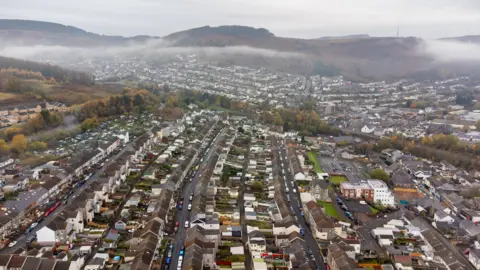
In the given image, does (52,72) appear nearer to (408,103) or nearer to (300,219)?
(408,103)

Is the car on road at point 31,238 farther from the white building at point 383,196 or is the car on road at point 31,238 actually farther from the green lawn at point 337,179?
the white building at point 383,196

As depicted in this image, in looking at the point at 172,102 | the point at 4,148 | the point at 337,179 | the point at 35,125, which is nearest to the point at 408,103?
the point at 172,102

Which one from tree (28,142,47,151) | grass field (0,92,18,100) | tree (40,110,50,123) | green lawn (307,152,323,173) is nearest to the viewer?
green lawn (307,152,323,173)

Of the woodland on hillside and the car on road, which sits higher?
the woodland on hillside

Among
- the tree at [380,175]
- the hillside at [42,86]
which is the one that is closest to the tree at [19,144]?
the hillside at [42,86]

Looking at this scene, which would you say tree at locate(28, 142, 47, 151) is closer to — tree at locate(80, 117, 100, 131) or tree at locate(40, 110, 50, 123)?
tree at locate(80, 117, 100, 131)

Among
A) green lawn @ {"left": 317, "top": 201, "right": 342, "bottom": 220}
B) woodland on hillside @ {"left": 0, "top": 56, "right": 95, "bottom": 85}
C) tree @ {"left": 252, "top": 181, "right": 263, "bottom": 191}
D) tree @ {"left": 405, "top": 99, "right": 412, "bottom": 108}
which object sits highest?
woodland on hillside @ {"left": 0, "top": 56, "right": 95, "bottom": 85}

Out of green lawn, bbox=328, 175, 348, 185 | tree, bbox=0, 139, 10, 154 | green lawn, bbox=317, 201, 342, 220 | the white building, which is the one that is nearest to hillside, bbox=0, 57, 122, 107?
tree, bbox=0, 139, 10, 154
